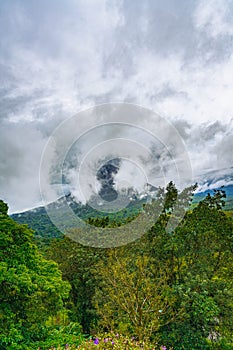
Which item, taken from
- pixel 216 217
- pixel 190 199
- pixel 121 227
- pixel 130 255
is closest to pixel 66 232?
pixel 121 227

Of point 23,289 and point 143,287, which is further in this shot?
point 143,287

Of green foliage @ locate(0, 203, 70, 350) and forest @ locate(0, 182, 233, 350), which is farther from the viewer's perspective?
forest @ locate(0, 182, 233, 350)

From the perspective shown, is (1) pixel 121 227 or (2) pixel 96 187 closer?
(2) pixel 96 187

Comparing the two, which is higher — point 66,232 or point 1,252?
point 66,232

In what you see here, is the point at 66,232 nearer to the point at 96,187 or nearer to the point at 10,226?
the point at 96,187

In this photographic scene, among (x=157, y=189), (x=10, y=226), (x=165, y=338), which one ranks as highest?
(x=157, y=189)

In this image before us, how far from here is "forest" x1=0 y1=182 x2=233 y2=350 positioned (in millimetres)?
7191

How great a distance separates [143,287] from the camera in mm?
8750

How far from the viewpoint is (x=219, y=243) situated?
9.68 m

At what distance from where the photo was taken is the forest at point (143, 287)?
7.19m

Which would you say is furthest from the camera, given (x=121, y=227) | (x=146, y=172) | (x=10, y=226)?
(x=121, y=227)

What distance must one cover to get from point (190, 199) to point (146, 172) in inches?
69.5

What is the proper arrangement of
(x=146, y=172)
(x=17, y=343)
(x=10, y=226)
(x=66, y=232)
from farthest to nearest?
(x=66, y=232)
(x=146, y=172)
(x=10, y=226)
(x=17, y=343)

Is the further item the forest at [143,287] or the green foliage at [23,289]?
the forest at [143,287]
